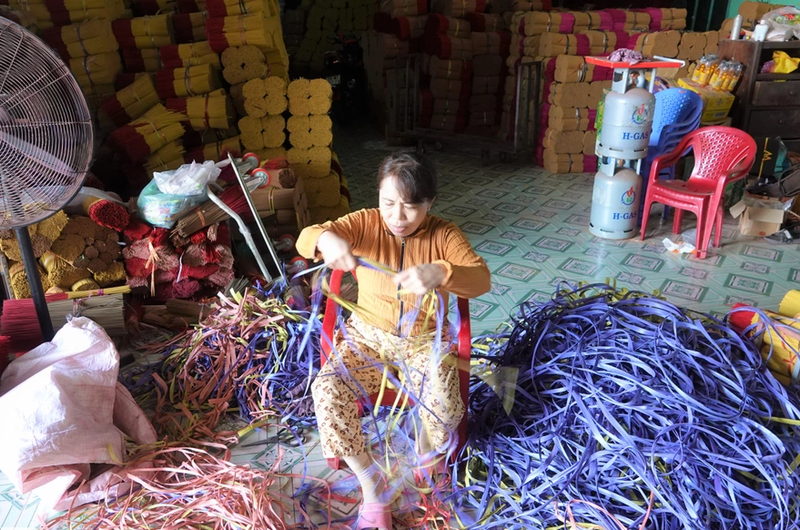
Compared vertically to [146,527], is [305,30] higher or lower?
higher

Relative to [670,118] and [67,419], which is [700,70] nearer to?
[670,118]

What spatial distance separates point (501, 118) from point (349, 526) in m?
6.13

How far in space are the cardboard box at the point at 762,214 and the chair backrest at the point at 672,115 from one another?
666mm

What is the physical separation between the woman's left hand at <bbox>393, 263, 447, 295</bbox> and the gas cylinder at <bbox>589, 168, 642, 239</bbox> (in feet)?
9.31

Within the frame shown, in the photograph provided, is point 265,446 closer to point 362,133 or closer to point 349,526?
point 349,526

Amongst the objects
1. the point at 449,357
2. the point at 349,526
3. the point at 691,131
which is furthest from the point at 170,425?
the point at 691,131

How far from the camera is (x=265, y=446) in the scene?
230cm

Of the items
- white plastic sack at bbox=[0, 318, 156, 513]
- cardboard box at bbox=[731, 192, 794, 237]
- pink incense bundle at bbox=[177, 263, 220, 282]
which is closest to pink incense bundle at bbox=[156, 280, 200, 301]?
pink incense bundle at bbox=[177, 263, 220, 282]

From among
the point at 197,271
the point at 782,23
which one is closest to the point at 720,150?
the point at 782,23

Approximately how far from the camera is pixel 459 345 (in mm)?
Result: 1891

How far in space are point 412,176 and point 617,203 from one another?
2.77 meters

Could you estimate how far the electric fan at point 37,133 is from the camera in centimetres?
201

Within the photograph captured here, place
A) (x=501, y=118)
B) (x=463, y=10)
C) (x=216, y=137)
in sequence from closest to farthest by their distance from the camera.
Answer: (x=216, y=137), (x=463, y=10), (x=501, y=118)

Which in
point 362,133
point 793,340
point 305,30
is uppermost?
point 305,30
